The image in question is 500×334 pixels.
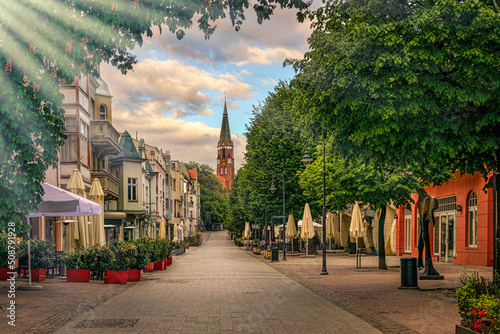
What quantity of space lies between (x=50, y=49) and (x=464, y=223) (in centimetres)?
2411

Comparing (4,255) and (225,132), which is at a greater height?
(225,132)

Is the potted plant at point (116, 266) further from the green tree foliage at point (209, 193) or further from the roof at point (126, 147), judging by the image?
the green tree foliage at point (209, 193)

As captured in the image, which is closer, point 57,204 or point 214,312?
point 214,312

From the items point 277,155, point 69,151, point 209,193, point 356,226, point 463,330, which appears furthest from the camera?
point 209,193

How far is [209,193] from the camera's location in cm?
14712

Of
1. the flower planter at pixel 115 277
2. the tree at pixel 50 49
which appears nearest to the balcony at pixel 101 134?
the flower planter at pixel 115 277

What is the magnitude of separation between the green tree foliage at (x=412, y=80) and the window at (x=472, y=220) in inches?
563

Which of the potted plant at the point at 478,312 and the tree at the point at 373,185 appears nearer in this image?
the potted plant at the point at 478,312

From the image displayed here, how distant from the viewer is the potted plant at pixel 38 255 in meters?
17.6

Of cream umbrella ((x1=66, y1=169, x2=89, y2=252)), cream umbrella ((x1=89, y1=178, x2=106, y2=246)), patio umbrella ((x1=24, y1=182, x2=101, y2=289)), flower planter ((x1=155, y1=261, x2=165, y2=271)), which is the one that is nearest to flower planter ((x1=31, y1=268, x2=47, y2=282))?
cream umbrella ((x1=66, y1=169, x2=89, y2=252))

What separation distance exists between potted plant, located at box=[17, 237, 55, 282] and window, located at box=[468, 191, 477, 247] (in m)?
19.0

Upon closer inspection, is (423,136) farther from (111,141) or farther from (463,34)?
(111,141)

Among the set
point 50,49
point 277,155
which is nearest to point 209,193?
point 277,155

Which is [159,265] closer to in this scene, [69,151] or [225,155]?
[69,151]
